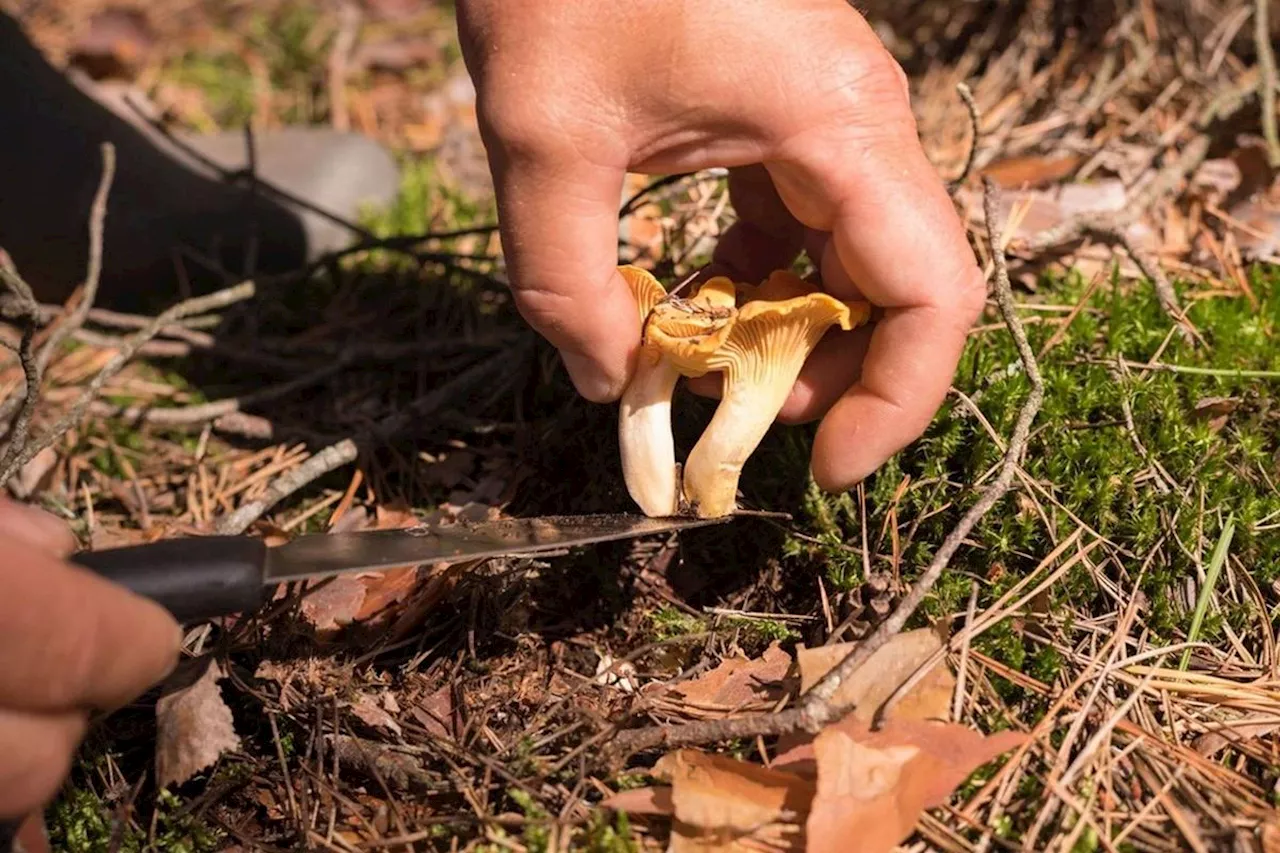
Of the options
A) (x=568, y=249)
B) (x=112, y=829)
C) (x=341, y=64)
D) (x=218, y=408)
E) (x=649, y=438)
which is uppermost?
(x=568, y=249)

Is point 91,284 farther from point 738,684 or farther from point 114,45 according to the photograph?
point 114,45

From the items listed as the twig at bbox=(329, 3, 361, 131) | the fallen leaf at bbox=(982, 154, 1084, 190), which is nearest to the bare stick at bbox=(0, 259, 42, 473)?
the twig at bbox=(329, 3, 361, 131)

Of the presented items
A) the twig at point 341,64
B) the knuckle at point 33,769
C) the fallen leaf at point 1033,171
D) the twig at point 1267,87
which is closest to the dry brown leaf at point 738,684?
the knuckle at point 33,769

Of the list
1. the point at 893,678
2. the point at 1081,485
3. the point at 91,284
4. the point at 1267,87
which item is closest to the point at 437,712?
the point at 893,678

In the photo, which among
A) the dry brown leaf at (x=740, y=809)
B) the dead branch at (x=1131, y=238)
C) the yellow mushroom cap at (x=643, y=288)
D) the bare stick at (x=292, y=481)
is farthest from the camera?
the dead branch at (x=1131, y=238)

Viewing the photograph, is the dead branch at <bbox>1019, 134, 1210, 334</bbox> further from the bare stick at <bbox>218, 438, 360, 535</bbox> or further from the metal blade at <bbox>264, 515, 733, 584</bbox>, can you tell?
the bare stick at <bbox>218, 438, 360, 535</bbox>

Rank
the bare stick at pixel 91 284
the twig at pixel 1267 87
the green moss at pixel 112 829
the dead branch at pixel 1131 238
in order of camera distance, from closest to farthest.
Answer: the green moss at pixel 112 829 → the dead branch at pixel 1131 238 → the bare stick at pixel 91 284 → the twig at pixel 1267 87

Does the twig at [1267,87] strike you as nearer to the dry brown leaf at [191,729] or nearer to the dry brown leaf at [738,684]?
the dry brown leaf at [738,684]
